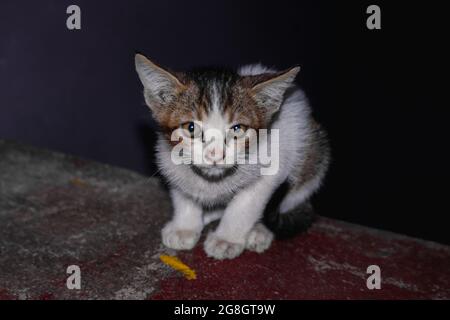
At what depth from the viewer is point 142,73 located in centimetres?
170

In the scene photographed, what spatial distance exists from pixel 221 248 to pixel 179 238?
0.19 m

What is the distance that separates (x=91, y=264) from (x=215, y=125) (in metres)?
0.73

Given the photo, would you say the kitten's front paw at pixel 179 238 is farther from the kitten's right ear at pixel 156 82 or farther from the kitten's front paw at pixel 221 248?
the kitten's right ear at pixel 156 82

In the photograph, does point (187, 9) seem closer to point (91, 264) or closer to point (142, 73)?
point (142, 73)

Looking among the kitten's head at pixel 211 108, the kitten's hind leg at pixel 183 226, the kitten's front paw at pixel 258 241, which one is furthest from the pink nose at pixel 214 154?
the kitten's front paw at pixel 258 241

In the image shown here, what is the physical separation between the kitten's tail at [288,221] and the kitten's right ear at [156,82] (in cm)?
66

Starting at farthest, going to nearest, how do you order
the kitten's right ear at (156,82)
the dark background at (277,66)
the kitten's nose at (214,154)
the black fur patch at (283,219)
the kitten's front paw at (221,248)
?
the dark background at (277,66) < the black fur patch at (283,219) < the kitten's front paw at (221,248) < the kitten's right ear at (156,82) < the kitten's nose at (214,154)

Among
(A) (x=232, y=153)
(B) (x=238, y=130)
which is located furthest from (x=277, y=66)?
(A) (x=232, y=153)

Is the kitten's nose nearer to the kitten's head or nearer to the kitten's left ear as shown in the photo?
the kitten's head

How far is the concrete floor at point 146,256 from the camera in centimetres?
167

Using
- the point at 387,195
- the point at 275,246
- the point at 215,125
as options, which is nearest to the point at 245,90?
the point at 215,125

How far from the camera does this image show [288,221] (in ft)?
6.64

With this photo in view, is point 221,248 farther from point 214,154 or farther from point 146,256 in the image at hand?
point 214,154

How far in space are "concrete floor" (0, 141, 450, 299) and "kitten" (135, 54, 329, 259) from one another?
10cm
